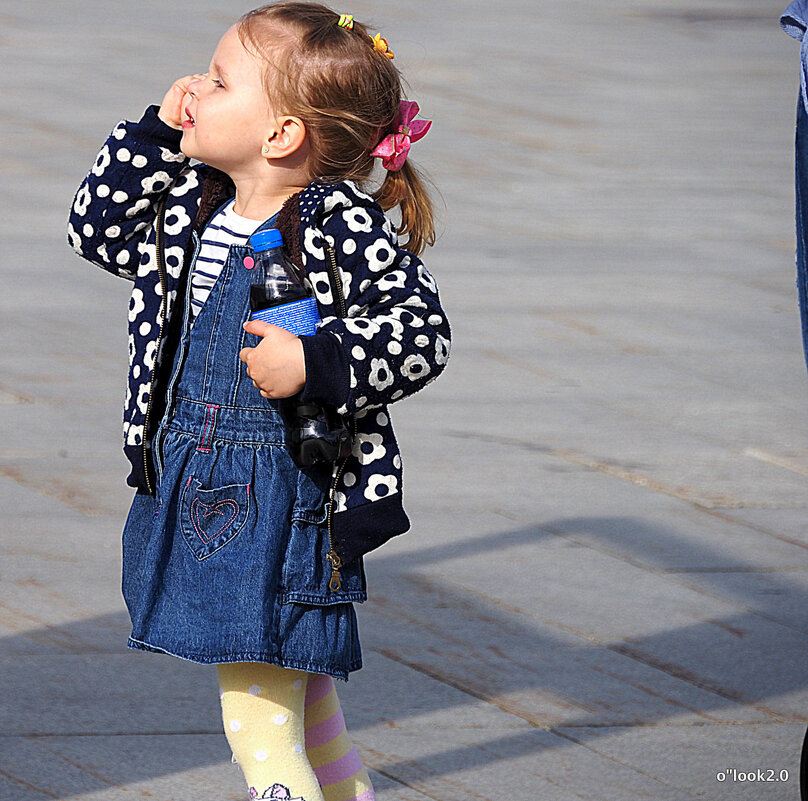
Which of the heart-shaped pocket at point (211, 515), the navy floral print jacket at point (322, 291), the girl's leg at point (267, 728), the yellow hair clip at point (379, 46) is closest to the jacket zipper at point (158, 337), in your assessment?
the navy floral print jacket at point (322, 291)

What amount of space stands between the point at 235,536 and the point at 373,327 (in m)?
0.41

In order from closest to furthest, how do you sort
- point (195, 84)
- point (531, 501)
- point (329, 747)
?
point (195, 84) → point (329, 747) → point (531, 501)

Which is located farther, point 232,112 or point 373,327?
point 232,112

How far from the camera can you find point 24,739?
3.52m

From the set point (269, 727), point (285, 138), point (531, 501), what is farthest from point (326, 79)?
point (531, 501)

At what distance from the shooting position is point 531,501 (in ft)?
17.4

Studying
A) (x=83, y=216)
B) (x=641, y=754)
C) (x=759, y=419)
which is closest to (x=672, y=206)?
(x=759, y=419)

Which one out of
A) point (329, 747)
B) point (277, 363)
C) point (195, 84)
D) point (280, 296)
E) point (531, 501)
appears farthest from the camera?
point (531, 501)

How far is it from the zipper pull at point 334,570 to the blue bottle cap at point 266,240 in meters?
0.51

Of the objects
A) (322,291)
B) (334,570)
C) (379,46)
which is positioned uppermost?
(379,46)

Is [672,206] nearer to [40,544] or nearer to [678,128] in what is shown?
[678,128]

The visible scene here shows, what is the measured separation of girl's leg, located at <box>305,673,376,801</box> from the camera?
286cm

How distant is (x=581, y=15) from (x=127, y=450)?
→ 48.3 feet

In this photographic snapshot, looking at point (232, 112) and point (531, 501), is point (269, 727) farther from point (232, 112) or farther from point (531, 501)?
point (531, 501)
